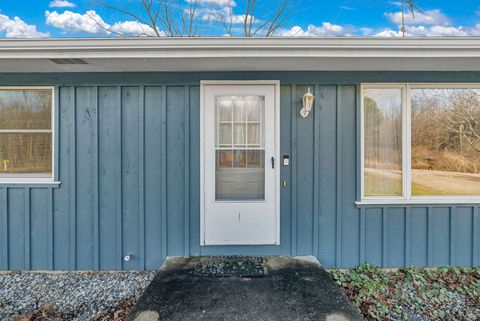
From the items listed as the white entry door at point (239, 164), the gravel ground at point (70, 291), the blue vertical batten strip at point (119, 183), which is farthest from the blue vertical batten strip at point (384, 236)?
the blue vertical batten strip at point (119, 183)

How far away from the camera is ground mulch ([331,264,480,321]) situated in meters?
2.30

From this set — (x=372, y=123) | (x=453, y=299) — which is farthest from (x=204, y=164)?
(x=453, y=299)

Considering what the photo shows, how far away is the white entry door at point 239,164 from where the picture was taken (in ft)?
9.61

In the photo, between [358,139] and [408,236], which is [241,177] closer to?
[358,139]

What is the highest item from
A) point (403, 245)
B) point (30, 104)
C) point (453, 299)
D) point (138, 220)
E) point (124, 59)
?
point (124, 59)

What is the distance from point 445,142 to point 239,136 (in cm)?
245

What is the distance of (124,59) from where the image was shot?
99.4 inches

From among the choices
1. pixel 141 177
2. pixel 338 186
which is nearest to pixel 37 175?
pixel 141 177

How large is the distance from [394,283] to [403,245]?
49cm

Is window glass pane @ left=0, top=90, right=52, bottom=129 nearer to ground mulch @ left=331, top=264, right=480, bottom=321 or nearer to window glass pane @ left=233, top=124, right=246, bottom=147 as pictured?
window glass pane @ left=233, top=124, right=246, bottom=147

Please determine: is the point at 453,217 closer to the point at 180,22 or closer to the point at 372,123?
the point at 372,123

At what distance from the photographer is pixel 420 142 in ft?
9.95

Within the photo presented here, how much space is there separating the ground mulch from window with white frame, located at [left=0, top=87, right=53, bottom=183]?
3.61 m

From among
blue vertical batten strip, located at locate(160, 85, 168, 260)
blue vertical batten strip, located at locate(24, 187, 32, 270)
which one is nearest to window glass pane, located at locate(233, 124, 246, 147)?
blue vertical batten strip, located at locate(160, 85, 168, 260)
